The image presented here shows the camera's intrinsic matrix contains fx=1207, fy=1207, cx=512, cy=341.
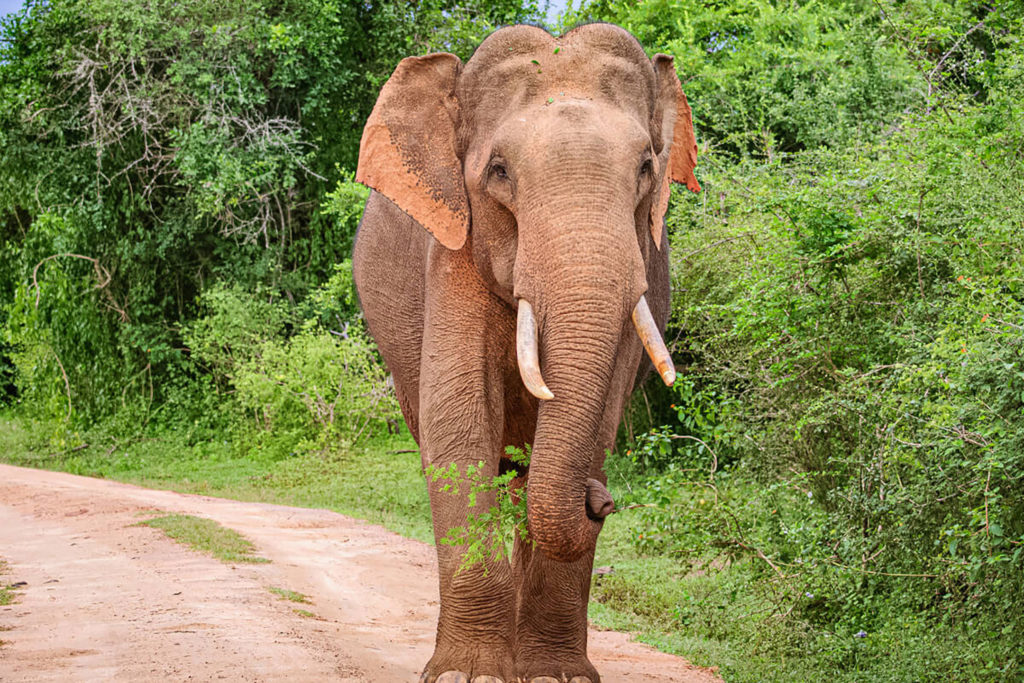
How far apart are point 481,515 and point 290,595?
336 centimetres

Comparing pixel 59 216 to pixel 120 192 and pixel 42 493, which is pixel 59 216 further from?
pixel 42 493

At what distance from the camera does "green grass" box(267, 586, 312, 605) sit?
8.17 m

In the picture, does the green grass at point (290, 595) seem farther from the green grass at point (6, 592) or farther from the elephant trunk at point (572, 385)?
the elephant trunk at point (572, 385)

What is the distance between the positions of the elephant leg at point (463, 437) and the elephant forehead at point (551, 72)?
29.7 inches

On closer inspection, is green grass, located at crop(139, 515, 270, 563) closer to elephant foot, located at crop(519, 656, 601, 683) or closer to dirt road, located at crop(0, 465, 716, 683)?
dirt road, located at crop(0, 465, 716, 683)

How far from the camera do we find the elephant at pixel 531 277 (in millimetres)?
4895

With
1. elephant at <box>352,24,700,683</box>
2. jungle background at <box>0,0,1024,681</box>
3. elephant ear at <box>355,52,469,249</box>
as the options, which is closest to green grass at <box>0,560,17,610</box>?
elephant at <box>352,24,700,683</box>

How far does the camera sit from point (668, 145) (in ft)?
20.2

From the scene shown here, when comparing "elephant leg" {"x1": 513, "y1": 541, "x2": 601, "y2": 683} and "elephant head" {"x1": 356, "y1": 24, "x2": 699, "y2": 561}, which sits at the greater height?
"elephant head" {"x1": 356, "y1": 24, "x2": 699, "y2": 561}

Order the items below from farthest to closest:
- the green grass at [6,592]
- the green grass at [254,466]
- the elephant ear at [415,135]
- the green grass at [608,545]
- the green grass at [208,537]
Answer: the green grass at [254,466] < the green grass at [208,537] < the green grass at [6,592] < the green grass at [608,545] < the elephant ear at [415,135]

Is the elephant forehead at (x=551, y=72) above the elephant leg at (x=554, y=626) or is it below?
above

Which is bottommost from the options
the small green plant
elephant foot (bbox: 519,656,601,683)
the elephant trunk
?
elephant foot (bbox: 519,656,601,683)

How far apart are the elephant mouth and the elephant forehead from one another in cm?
97

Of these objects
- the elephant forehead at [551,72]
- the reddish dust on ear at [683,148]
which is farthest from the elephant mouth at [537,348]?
the reddish dust on ear at [683,148]
